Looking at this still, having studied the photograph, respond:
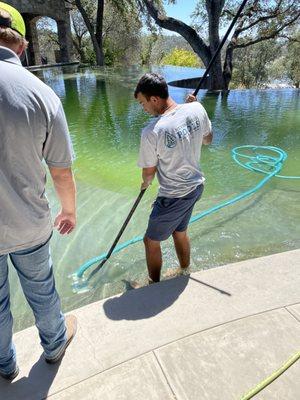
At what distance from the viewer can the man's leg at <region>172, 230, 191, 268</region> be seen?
8.31ft

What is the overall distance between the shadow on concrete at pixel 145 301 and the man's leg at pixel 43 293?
38 cm

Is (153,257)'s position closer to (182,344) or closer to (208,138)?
(182,344)

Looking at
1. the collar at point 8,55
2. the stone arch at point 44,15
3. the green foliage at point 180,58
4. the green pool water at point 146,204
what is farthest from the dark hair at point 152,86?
the green foliage at point 180,58

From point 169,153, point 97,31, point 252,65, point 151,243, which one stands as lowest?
point 151,243

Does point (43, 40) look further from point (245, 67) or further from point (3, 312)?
point (3, 312)

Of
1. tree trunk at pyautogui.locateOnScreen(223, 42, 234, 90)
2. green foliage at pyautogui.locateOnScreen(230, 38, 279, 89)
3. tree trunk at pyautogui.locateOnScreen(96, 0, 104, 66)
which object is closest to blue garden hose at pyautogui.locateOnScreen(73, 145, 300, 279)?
tree trunk at pyautogui.locateOnScreen(223, 42, 234, 90)

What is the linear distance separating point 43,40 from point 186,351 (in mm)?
34615

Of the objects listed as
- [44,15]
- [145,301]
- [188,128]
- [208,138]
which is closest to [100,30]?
[44,15]

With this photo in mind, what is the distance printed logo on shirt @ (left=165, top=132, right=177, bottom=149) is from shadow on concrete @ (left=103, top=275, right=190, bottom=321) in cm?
92

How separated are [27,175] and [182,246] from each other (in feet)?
5.05

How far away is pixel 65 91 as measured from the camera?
39.5 ft

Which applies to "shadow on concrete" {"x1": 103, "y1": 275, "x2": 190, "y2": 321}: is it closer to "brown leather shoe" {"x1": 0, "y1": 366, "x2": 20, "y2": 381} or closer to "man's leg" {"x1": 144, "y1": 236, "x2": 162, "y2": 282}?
"man's leg" {"x1": 144, "y1": 236, "x2": 162, "y2": 282}

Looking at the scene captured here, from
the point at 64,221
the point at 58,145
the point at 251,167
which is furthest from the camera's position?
the point at 251,167

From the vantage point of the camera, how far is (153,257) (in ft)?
8.07
